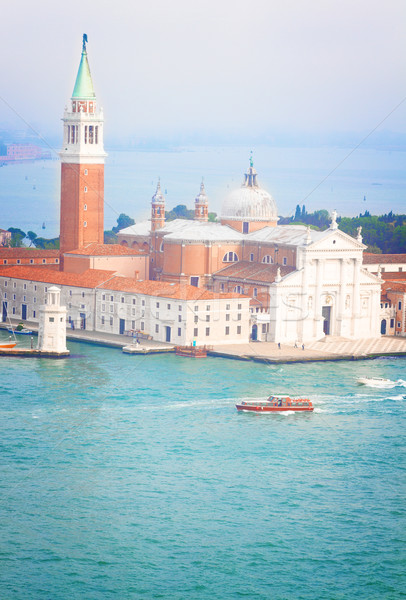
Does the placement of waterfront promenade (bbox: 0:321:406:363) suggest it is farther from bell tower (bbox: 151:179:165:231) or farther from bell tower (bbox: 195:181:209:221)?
bell tower (bbox: 195:181:209:221)

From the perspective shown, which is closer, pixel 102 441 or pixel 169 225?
pixel 102 441

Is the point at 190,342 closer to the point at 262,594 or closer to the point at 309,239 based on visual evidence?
the point at 309,239

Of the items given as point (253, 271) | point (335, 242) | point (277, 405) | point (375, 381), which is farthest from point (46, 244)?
point (277, 405)

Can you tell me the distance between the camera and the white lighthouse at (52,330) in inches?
1704

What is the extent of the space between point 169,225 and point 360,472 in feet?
75.9

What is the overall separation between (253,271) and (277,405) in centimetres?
1299

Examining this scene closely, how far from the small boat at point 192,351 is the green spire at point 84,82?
1233cm

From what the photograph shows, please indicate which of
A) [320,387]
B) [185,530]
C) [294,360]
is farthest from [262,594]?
[294,360]

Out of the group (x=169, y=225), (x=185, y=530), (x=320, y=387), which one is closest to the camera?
(x=185, y=530)

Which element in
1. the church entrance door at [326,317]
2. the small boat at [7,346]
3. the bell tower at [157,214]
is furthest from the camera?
the bell tower at [157,214]

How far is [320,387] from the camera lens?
39.3 m

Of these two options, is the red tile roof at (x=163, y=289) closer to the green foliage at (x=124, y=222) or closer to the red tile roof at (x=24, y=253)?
the red tile roof at (x=24, y=253)

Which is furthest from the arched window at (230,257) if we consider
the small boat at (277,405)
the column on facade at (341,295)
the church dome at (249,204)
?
the small boat at (277,405)

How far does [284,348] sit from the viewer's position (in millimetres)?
45438
